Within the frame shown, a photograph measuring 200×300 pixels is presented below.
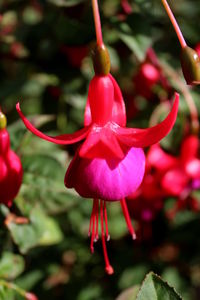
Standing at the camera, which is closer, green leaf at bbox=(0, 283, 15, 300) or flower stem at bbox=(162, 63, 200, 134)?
green leaf at bbox=(0, 283, 15, 300)

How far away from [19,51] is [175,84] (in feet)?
1.62

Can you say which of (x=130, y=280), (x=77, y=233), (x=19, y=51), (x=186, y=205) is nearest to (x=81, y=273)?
(x=77, y=233)

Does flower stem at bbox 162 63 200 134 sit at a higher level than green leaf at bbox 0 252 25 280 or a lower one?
higher

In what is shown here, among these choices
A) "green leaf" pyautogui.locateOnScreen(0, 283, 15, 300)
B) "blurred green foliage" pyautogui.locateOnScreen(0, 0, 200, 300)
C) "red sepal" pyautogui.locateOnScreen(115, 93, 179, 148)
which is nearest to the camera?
"red sepal" pyautogui.locateOnScreen(115, 93, 179, 148)

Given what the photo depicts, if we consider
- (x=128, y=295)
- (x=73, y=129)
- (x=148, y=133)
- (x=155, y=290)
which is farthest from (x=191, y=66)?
(x=73, y=129)

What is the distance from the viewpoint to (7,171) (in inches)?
38.8

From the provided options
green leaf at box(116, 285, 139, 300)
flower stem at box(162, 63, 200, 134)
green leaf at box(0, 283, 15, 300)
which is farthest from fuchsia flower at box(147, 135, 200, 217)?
green leaf at box(0, 283, 15, 300)

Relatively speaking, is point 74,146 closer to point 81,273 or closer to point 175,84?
point 175,84

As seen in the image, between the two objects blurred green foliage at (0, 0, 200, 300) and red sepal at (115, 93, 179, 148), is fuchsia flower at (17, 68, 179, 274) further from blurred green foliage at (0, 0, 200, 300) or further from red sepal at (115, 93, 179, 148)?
blurred green foliage at (0, 0, 200, 300)

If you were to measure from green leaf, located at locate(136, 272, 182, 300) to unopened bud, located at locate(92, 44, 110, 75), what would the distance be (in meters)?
0.33

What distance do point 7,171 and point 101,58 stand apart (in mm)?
261

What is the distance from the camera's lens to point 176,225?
172cm

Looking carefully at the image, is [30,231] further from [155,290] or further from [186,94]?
[186,94]

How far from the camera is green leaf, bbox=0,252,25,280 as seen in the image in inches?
45.4
